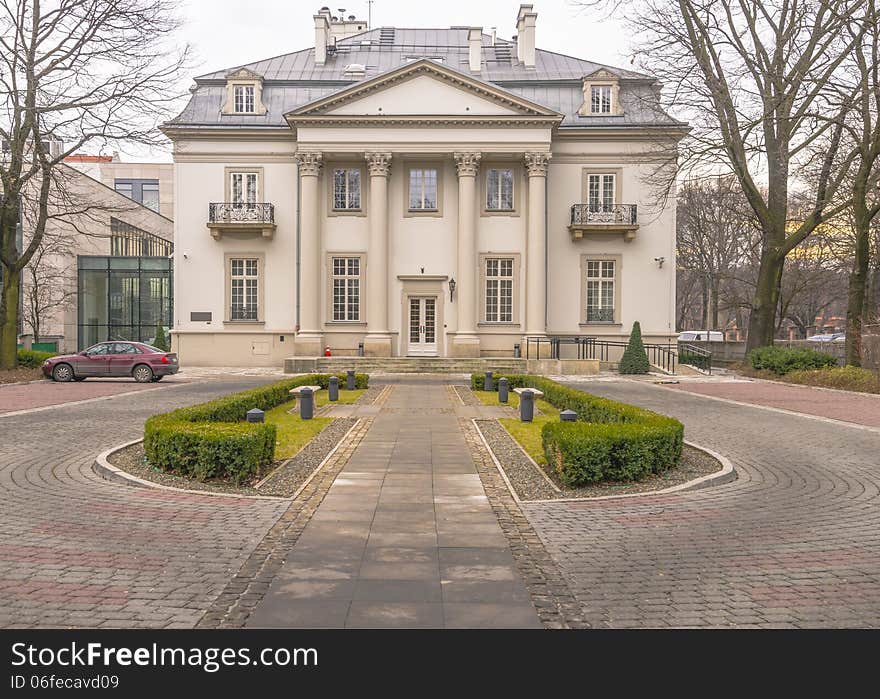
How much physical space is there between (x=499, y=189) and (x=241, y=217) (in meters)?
13.0

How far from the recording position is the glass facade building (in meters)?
48.0

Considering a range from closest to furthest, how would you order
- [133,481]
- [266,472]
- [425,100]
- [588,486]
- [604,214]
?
[133,481] → [588,486] → [266,472] → [425,100] → [604,214]

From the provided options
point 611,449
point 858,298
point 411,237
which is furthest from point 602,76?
point 611,449

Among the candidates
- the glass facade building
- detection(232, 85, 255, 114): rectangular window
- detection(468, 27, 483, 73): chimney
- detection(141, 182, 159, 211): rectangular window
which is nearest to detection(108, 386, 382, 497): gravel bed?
detection(232, 85, 255, 114): rectangular window

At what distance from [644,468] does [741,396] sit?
587 inches

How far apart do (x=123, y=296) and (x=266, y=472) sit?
42.1 meters

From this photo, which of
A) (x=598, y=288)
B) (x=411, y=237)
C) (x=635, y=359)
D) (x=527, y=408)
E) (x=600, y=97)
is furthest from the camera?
(x=600, y=97)

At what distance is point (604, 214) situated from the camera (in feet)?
128

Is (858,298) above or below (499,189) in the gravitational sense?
below

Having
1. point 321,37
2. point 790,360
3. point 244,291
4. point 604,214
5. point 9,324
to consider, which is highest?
point 321,37

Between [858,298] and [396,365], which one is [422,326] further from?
[858,298]

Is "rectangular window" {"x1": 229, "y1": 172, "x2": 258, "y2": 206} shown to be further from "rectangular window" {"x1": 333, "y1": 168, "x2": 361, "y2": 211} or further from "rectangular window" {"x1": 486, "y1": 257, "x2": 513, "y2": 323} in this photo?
"rectangular window" {"x1": 486, "y1": 257, "x2": 513, "y2": 323}

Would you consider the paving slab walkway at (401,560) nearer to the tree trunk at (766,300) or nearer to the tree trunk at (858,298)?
the tree trunk at (858,298)

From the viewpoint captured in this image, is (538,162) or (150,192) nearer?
(538,162)
